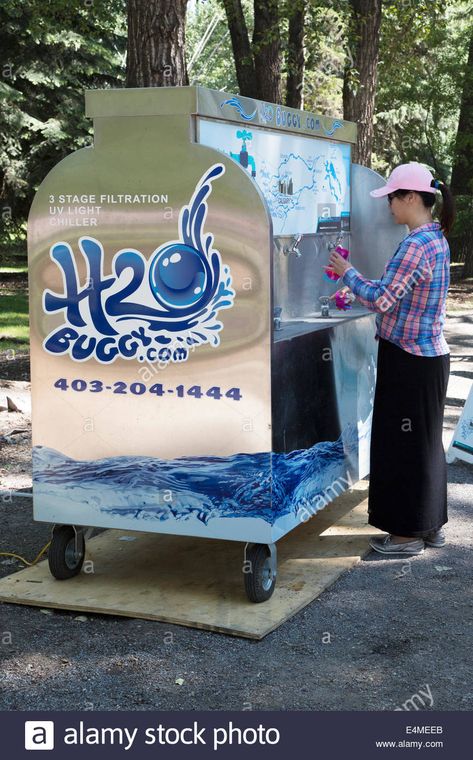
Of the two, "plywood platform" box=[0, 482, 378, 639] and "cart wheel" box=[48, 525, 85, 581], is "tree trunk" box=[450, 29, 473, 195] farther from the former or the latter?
"cart wheel" box=[48, 525, 85, 581]

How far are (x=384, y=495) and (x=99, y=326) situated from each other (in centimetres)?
175

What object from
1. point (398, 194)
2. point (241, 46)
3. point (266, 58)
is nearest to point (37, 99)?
point (241, 46)

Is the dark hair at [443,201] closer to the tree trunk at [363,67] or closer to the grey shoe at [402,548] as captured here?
the grey shoe at [402,548]

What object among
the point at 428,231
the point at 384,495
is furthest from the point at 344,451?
the point at 428,231

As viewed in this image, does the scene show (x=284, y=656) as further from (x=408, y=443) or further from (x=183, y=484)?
(x=408, y=443)

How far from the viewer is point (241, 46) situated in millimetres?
15891

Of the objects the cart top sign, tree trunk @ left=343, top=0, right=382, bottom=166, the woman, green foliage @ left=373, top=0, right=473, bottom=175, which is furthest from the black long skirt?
green foliage @ left=373, top=0, right=473, bottom=175

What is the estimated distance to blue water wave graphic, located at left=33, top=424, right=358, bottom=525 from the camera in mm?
4379

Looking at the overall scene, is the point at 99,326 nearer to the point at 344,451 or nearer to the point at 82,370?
the point at 82,370

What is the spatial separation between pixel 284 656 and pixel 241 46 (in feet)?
44.3

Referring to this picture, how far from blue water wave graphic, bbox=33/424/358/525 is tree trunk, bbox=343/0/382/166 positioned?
9101 millimetres

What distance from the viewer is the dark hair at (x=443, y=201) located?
504 cm

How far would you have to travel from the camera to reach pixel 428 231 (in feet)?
16.2

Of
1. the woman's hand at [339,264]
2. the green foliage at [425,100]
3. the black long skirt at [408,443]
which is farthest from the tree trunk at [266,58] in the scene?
the black long skirt at [408,443]
